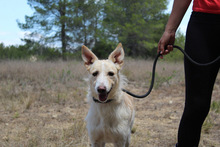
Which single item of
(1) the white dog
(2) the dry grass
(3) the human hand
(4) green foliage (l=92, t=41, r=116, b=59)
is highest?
(3) the human hand

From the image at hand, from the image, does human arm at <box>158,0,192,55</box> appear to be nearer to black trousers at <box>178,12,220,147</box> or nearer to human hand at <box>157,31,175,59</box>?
human hand at <box>157,31,175,59</box>

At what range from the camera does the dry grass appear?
3.76 m

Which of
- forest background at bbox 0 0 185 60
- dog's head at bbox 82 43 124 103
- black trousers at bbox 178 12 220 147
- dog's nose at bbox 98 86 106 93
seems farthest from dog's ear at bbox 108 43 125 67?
forest background at bbox 0 0 185 60

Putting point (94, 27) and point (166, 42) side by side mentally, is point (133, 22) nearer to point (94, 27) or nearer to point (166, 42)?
point (94, 27)

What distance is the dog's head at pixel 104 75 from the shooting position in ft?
8.76

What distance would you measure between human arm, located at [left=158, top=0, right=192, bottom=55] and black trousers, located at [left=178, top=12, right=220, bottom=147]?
109mm

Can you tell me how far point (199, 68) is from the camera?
202cm

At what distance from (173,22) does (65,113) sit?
13.4 feet

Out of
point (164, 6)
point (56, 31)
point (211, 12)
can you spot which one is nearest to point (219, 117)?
point (211, 12)

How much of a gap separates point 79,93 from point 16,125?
3.07 metres

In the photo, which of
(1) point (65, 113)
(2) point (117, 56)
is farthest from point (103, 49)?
(2) point (117, 56)

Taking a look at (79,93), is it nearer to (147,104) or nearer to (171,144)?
(147,104)

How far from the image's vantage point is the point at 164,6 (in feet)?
88.9

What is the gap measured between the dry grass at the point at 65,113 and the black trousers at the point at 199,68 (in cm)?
180
